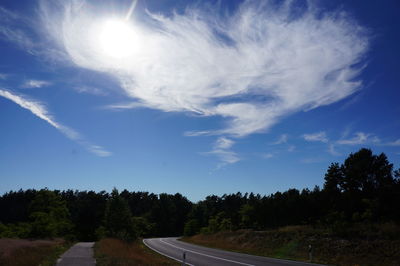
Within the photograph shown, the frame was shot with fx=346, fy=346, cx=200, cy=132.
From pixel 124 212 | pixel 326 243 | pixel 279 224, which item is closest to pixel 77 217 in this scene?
pixel 124 212

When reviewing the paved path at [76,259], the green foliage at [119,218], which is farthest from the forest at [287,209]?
the paved path at [76,259]

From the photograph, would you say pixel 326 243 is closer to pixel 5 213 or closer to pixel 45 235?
pixel 45 235

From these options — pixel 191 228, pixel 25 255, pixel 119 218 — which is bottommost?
pixel 25 255

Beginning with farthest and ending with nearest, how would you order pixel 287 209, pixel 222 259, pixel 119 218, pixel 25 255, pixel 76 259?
pixel 287 209
pixel 119 218
pixel 222 259
pixel 76 259
pixel 25 255

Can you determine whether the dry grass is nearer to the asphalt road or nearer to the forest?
the asphalt road

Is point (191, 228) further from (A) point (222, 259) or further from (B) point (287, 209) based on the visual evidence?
(A) point (222, 259)

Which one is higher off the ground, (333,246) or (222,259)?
(333,246)

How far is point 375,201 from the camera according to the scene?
111 feet

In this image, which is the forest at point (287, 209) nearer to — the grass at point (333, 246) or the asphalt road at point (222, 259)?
the grass at point (333, 246)

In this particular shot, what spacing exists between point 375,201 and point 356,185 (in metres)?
6.55

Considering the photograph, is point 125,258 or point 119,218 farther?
point 119,218

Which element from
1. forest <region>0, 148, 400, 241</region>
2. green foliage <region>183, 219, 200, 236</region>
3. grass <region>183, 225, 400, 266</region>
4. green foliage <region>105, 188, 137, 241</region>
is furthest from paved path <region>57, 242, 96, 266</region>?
green foliage <region>183, 219, 200, 236</region>

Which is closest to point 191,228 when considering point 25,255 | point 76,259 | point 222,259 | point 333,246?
point 333,246

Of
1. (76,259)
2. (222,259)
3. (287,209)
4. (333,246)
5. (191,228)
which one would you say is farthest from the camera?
(191,228)
